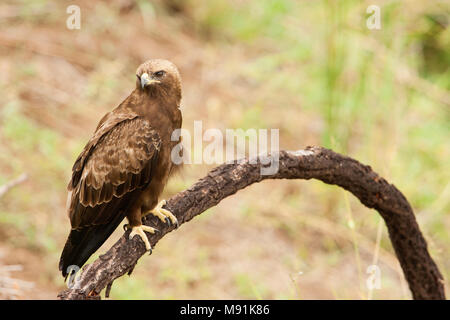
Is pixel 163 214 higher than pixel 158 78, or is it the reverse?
pixel 158 78

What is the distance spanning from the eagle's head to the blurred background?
1202mm

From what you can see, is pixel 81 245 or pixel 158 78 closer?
pixel 81 245

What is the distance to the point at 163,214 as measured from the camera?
244cm

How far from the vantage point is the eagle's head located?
2398 mm

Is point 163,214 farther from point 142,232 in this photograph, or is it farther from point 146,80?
point 146,80

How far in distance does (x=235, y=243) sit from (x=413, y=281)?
6.55ft

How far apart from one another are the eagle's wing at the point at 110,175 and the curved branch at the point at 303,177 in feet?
0.51

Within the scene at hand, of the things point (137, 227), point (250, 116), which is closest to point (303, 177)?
point (137, 227)

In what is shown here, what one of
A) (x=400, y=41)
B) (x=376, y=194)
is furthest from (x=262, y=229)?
(x=376, y=194)

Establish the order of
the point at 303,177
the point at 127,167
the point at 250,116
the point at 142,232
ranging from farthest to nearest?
the point at 250,116 < the point at 303,177 < the point at 127,167 < the point at 142,232

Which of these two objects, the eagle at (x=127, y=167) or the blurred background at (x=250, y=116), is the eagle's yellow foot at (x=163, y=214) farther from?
the blurred background at (x=250, y=116)

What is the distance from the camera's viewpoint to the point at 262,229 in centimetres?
486

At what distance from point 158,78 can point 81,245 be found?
0.69m

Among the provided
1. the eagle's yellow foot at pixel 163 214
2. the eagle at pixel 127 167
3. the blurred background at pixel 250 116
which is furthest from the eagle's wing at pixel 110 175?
the blurred background at pixel 250 116
